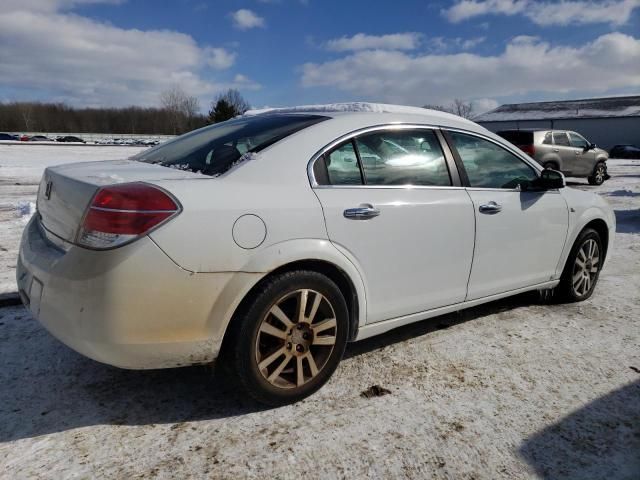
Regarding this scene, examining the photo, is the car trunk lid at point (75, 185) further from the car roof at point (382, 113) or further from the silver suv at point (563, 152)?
the silver suv at point (563, 152)

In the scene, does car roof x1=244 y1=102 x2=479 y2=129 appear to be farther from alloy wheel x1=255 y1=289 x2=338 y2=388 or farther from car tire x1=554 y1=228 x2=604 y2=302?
car tire x1=554 y1=228 x2=604 y2=302

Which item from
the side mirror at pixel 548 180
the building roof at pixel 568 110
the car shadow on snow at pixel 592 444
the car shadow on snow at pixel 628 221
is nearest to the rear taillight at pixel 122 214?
the car shadow on snow at pixel 592 444

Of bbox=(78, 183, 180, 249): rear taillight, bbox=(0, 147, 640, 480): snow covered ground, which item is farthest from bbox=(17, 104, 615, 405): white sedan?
bbox=(0, 147, 640, 480): snow covered ground

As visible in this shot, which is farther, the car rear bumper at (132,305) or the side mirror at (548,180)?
the side mirror at (548,180)

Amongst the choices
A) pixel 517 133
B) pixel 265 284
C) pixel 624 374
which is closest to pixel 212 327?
pixel 265 284

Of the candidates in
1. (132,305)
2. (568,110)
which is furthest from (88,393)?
(568,110)

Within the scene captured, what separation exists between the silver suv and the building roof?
44.2 metres

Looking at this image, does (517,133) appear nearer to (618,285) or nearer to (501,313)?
(618,285)

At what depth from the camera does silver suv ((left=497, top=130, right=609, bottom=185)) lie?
1425cm

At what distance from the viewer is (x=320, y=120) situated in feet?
9.62

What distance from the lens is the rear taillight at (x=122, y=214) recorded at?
6.97ft

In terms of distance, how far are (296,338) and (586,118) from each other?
6073 cm

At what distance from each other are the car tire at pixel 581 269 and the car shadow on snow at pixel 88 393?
6.46 ft

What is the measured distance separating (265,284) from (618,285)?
4030 millimetres
